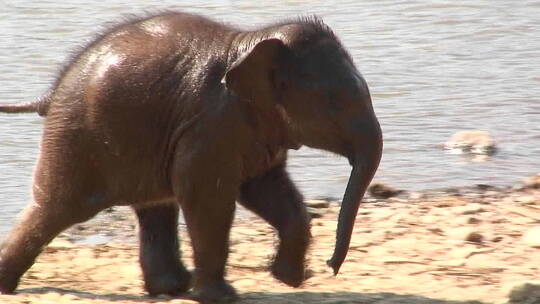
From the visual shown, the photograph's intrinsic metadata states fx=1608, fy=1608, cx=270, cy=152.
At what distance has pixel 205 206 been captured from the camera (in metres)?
7.59

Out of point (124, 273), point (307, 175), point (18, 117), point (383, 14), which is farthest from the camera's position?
point (383, 14)

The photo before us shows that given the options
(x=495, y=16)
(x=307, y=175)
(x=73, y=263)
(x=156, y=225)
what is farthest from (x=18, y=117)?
(x=495, y=16)

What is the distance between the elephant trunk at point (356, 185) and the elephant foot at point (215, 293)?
0.71 m

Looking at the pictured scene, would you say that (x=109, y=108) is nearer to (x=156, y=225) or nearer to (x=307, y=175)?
(x=156, y=225)

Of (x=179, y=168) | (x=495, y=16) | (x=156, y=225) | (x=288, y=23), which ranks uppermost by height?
(x=288, y=23)

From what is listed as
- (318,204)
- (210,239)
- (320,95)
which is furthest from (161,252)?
(318,204)

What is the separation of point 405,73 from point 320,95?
24.4 feet

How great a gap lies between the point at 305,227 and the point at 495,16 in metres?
10.2

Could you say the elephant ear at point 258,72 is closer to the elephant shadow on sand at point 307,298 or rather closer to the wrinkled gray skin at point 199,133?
the wrinkled gray skin at point 199,133

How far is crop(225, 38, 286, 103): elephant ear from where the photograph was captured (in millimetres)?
7469

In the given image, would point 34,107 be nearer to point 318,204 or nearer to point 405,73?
point 318,204

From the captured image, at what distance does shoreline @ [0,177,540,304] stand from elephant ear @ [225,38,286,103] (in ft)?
3.63

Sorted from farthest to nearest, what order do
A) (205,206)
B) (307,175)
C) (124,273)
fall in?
(307,175) < (124,273) < (205,206)

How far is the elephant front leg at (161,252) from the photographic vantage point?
826 centimetres
